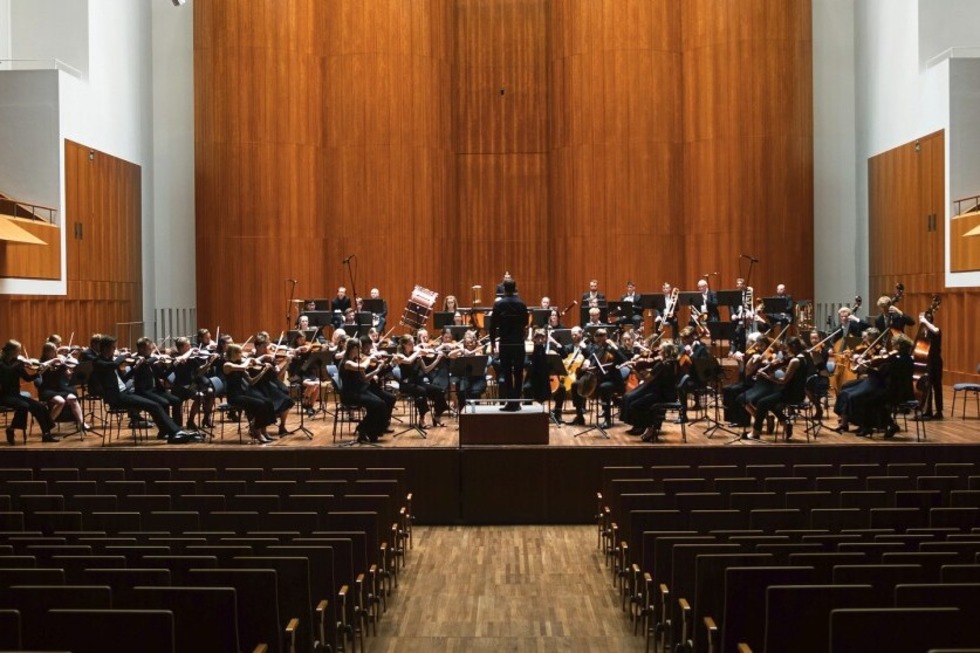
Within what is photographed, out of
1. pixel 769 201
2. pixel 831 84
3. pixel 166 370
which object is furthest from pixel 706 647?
pixel 831 84

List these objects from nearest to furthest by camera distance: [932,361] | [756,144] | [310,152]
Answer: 1. [932,361]
2. [756,144]
3. [310,152]

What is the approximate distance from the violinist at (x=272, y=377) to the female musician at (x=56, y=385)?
2307mm

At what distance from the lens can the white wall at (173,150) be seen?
21.3 m

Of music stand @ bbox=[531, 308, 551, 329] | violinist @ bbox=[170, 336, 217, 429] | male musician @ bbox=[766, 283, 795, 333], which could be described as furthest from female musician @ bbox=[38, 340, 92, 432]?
male musician @ bbox=[766, 283, 795, 333]

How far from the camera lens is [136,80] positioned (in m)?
20.7

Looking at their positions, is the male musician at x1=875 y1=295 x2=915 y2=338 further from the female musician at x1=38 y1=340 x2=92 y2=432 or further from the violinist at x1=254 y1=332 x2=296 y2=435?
the female musician at x1=38 y1=340 x2=92 y2=432

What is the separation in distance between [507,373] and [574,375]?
135 centimetres

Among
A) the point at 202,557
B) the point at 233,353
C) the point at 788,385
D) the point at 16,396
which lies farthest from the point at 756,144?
the point at 202,557

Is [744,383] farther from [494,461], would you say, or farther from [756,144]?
[756,144]

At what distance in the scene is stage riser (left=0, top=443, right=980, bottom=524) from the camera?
10.7 m

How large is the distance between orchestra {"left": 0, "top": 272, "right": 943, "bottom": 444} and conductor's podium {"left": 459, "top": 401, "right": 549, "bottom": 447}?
0.41 metres

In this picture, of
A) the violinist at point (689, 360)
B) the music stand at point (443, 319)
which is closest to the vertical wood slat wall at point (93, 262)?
the music stand at point (443, 319)

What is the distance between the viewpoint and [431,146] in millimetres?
21094

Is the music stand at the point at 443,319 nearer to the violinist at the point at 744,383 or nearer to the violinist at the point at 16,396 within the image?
the violinist at the point at 744,383
